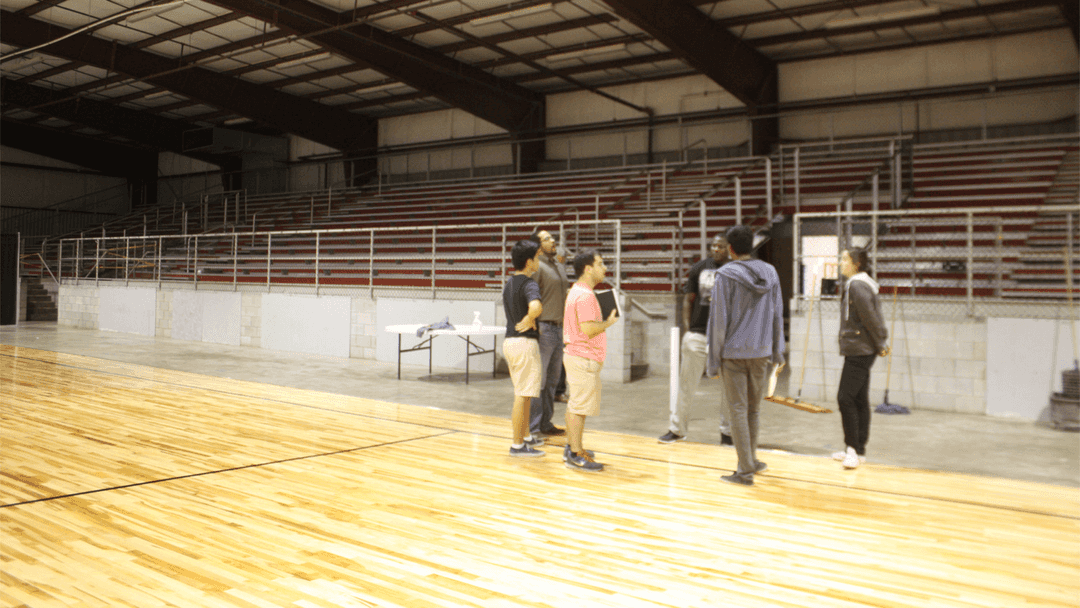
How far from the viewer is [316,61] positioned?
678 inches

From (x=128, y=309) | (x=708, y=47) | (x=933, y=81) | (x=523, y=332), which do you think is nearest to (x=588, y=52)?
(x=708, y=47)

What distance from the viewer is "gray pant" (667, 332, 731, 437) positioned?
5340mm

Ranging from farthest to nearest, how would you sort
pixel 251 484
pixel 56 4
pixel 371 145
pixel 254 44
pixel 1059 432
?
pixel 371 145
pixel 254 44
pixel 56 4
pixel 1059 432
pixel 251 484

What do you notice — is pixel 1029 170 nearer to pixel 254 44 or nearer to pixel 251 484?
pixel 251 484

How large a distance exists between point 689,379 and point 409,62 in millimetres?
12560

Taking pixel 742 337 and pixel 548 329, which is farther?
pixel 548 329

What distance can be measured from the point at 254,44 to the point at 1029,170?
15120 mm

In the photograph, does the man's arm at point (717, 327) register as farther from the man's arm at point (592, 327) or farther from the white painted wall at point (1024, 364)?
the white painted wall at point (1024, 364)

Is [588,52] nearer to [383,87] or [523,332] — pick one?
[383,87]

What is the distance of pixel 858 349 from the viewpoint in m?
4.55

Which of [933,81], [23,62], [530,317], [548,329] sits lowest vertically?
[548,329]

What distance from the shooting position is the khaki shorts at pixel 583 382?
4.38 m

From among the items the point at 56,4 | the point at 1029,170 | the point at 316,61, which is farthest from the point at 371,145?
the point at 1029,170

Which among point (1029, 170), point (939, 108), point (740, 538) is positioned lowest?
point (740, 538)
